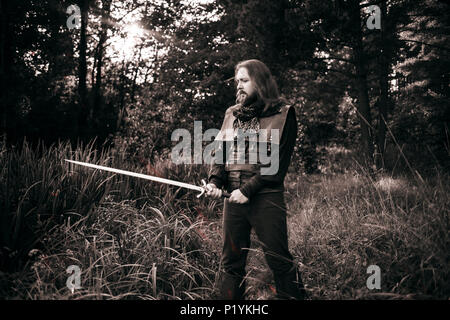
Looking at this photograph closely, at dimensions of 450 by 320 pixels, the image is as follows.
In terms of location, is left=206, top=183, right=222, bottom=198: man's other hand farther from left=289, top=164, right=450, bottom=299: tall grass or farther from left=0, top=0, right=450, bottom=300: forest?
left=289, top=164, right=450, bottom=299: tall grass

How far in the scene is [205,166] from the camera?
718cm

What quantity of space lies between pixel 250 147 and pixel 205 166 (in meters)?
4.60

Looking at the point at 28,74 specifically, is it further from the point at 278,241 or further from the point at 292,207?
the point at 278,241

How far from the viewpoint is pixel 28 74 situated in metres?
13.1

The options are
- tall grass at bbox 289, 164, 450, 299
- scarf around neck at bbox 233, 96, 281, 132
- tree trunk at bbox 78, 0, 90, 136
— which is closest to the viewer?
tall grass at bbox 289, 164, 450, 299

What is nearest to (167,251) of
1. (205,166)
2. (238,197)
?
(238,197)

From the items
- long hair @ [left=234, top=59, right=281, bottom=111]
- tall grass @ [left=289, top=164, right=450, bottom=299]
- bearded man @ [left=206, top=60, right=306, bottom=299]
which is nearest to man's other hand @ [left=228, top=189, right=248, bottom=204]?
bearded man @ [left=206, top=60, right=306, bottom=299]

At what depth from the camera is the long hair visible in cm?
266

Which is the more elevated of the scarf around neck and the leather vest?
the scarf around neck

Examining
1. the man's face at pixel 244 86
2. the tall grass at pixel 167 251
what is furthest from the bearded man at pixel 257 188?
the tall grass at pixel 167 251

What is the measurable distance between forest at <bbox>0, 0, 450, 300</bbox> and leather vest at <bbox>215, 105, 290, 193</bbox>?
2.21 ft

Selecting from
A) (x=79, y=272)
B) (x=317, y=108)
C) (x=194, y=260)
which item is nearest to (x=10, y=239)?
(x=79, y=272)

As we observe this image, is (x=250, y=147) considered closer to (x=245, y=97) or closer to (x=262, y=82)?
(x=245, y=97)

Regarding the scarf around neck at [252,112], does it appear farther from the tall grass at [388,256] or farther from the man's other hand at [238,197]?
the tall grass at [388,256]
